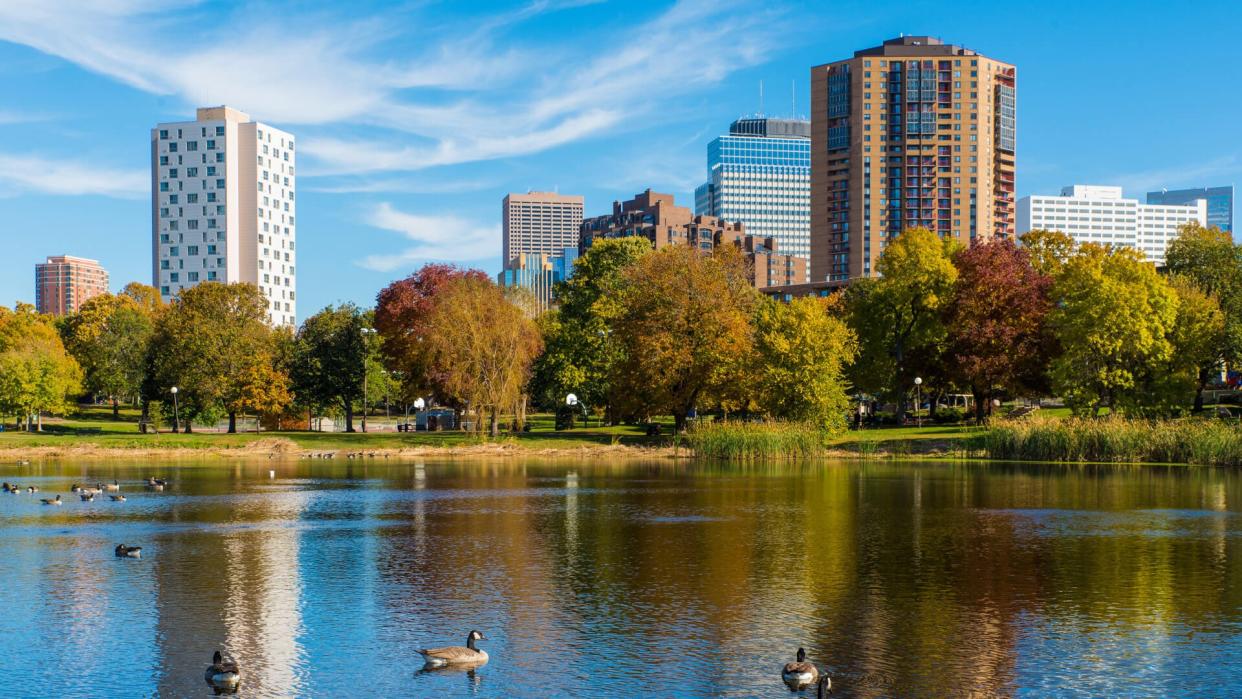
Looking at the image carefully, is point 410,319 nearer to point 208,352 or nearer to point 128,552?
point 208,352

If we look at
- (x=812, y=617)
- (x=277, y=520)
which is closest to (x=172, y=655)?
(x=812, y=617)

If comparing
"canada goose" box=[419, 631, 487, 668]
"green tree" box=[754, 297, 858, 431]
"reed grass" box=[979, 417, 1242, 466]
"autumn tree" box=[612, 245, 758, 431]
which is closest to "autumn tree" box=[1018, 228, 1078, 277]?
"green tree" box=[754, 297, 858, 431]

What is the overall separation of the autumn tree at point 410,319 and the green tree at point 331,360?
9.04 feet

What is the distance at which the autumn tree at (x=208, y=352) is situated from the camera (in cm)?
10319

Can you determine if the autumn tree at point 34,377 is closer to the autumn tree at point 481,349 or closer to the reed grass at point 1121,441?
the autumn tree at point 481,349

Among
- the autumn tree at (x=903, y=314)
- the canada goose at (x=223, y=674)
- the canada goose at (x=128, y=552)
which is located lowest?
the canada goose at (x=128, y=552)

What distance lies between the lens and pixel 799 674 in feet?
63.7

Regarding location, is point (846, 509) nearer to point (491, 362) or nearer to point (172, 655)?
point (172, 655)

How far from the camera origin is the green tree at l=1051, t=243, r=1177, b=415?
82.9m

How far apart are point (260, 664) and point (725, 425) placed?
66282 millimetres

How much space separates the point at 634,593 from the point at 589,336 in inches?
3059

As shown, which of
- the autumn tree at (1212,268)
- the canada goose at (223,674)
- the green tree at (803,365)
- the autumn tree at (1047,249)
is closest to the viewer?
the canada goose at (223,674)

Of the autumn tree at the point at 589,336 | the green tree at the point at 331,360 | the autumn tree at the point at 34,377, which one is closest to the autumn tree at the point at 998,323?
the autumn tree at the point at 589,336

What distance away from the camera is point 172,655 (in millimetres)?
22156
